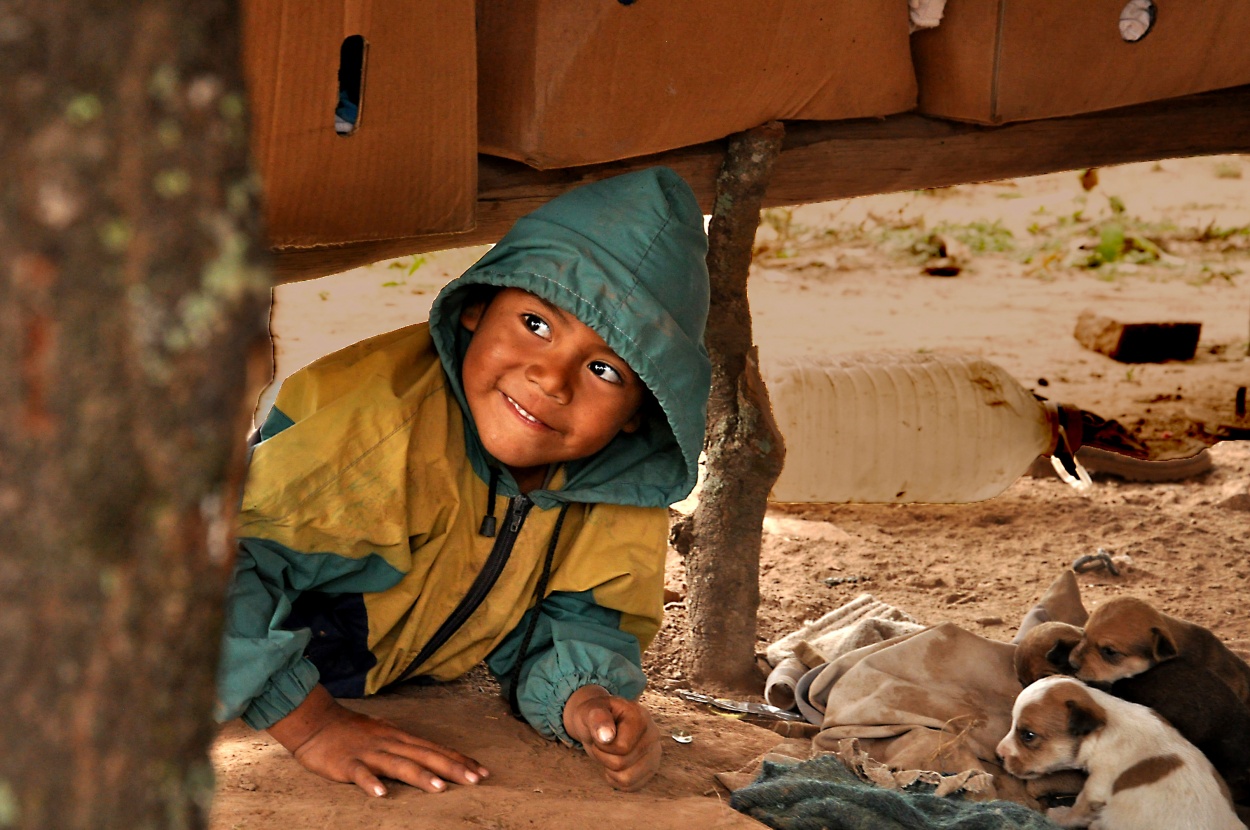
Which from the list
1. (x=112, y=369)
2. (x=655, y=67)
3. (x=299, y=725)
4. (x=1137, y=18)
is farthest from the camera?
(x=1137, y=18)

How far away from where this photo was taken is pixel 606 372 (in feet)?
8.13

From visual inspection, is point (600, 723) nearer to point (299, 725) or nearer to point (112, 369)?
point (299, 725)

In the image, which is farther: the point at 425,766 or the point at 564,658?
the point at 564,658

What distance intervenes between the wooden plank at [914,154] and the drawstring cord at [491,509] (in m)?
0.72

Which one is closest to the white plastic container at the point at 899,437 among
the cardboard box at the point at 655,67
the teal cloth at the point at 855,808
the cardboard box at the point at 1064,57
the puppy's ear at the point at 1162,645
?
the cardboard box at the point at 1064,57

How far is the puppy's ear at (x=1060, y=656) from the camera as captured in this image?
313cm

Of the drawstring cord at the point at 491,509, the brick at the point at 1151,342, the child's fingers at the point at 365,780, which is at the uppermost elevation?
the brick at the point at 1151,342

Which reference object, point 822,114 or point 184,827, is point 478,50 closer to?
point 822,114

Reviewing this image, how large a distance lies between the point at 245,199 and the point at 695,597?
3280 millimetres

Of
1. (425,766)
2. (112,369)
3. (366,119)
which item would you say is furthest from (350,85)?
(112,369)

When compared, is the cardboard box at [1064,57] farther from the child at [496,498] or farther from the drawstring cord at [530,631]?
the drawstring cord at [530,631]

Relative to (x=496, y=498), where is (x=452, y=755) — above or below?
below

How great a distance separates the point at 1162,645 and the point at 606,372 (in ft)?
5.39

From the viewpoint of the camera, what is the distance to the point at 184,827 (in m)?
0.66
